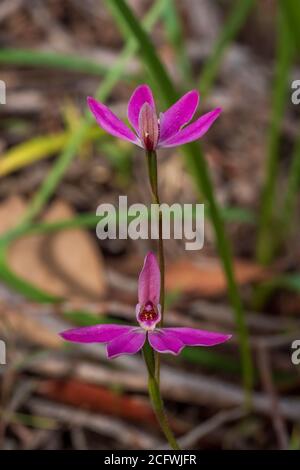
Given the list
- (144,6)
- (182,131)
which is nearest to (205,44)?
(144,6)

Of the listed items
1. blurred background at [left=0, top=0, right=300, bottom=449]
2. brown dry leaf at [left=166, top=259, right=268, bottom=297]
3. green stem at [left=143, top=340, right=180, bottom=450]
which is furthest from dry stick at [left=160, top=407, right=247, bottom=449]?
green stem at [left=143, top=340, right=180, bottom=450]

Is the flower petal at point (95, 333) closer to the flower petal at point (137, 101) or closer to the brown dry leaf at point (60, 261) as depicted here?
the flower petal at point (137, 101)

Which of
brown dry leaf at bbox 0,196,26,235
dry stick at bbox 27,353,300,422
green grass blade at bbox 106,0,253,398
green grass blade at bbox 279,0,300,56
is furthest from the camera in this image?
brown dry leaf at bbox 0,196,26,235

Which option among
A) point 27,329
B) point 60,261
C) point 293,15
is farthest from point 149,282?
point 60,261

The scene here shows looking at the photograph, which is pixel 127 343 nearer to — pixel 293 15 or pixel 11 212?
pixel 293 15

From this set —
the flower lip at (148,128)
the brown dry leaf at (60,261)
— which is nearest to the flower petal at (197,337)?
the flower lip at (148,128)

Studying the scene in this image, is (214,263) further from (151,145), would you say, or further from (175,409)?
(151,145)

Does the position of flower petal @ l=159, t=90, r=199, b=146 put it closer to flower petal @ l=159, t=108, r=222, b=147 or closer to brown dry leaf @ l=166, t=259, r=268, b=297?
flower petal @ l=159, t=108, r=222, b=147
